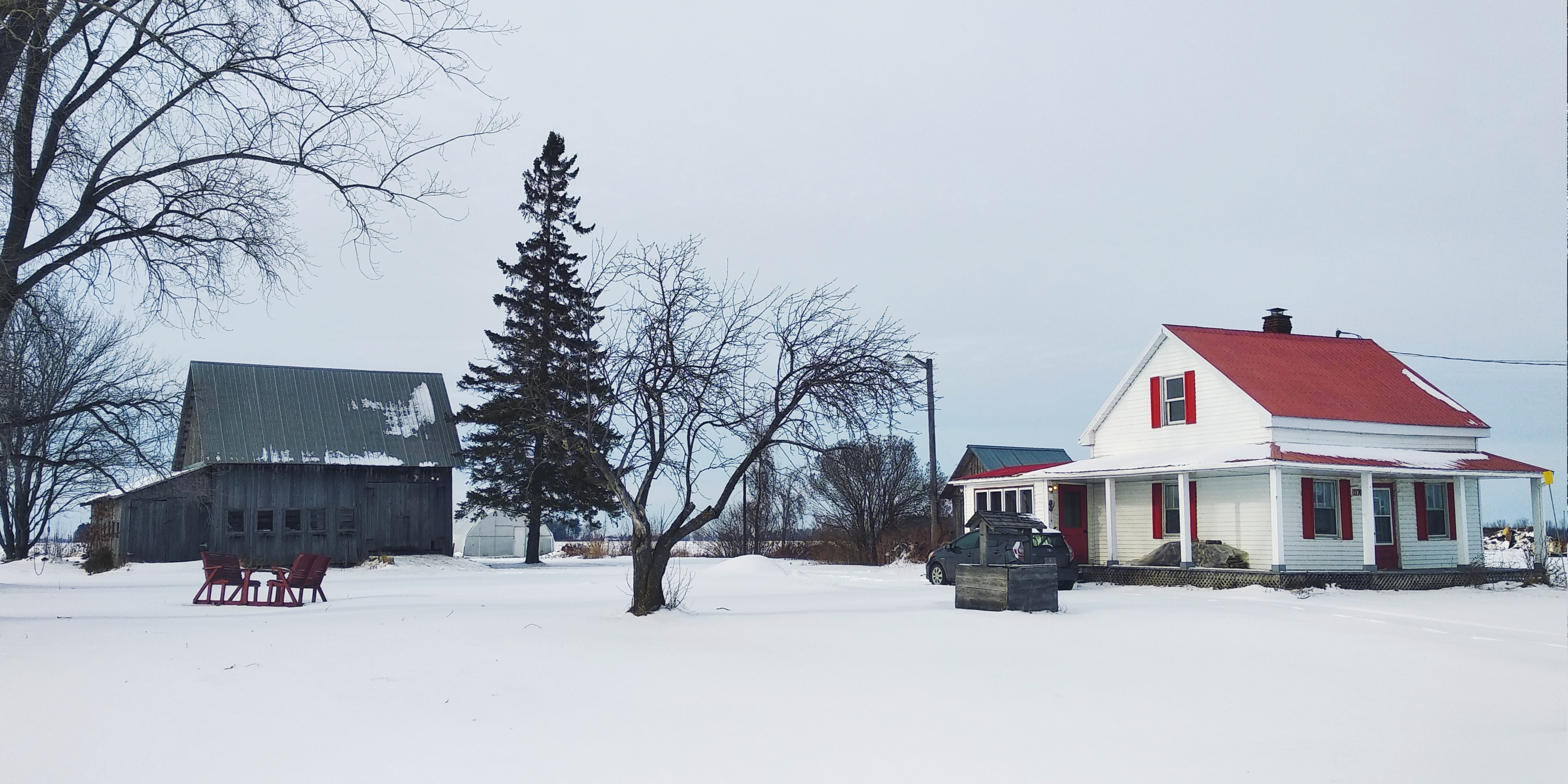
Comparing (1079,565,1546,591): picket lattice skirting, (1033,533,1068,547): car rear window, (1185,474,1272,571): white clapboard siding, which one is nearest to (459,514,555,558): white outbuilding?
(1079,565,1546,591): picket lattice skirting

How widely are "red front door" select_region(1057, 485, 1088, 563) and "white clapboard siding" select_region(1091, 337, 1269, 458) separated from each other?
132cm

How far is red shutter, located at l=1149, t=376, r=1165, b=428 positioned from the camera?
29.5 meters

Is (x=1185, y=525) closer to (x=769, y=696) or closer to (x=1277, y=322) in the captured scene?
(x=1277, y=322)

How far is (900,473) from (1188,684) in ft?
120

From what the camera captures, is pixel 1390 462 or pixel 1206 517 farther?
pixel 1206 517

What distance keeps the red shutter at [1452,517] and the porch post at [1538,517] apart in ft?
5.45

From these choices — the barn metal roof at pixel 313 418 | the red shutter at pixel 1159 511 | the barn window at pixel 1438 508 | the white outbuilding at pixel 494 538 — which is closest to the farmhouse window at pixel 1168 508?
the red shutter at pixel 1159 511

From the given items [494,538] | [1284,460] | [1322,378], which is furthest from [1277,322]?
[494,538]

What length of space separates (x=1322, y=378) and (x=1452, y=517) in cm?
452

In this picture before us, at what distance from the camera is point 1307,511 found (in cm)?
2553

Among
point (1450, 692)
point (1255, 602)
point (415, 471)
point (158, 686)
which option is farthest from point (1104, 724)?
point (415, 471)

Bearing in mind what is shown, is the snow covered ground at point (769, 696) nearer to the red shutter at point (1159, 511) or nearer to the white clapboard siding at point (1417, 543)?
the white clapboard siding at point (1417, 543)

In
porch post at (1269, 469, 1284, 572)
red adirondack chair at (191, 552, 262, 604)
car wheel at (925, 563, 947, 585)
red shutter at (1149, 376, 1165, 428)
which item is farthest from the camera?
red shutter at (1149, 376, 1165, 428)

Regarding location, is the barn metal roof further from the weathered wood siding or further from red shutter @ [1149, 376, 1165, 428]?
red shutter @ [1149, 376, 1165, 428]
